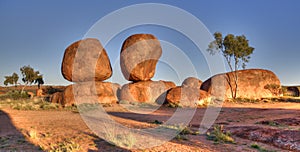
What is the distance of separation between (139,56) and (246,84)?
14.7 meters

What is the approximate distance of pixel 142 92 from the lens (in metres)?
23.7

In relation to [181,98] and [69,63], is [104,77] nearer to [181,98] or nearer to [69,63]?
[69,63]

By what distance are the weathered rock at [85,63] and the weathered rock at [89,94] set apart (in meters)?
0.80

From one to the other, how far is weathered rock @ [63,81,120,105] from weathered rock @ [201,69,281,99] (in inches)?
509

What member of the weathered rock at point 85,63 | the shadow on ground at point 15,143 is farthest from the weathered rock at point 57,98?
the shadow on ground at point 15,143

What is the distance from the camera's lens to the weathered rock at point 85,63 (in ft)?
74.3

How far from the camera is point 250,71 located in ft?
100

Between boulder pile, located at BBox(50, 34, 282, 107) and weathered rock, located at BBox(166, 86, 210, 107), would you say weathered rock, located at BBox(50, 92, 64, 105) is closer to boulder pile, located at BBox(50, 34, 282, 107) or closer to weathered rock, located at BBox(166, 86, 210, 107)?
boulder pile, located at BBox(50, 34, 282, 107)

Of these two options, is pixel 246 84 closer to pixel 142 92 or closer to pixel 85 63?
pixel 142 92

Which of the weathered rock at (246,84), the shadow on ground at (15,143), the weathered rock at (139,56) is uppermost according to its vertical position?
the weathered rock at (139,56)

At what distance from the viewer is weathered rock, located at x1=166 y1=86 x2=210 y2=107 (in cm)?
2083

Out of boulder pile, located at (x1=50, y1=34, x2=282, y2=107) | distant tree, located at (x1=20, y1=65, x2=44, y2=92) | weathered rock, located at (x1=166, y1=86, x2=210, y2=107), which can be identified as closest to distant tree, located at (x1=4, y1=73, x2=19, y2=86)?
distant tree, located at (x1=20, y1=65, x2=44, y2=92)

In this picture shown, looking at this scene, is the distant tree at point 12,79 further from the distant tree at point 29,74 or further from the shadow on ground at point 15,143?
the shadow on ground at point 15,143

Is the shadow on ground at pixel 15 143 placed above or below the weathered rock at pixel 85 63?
below
